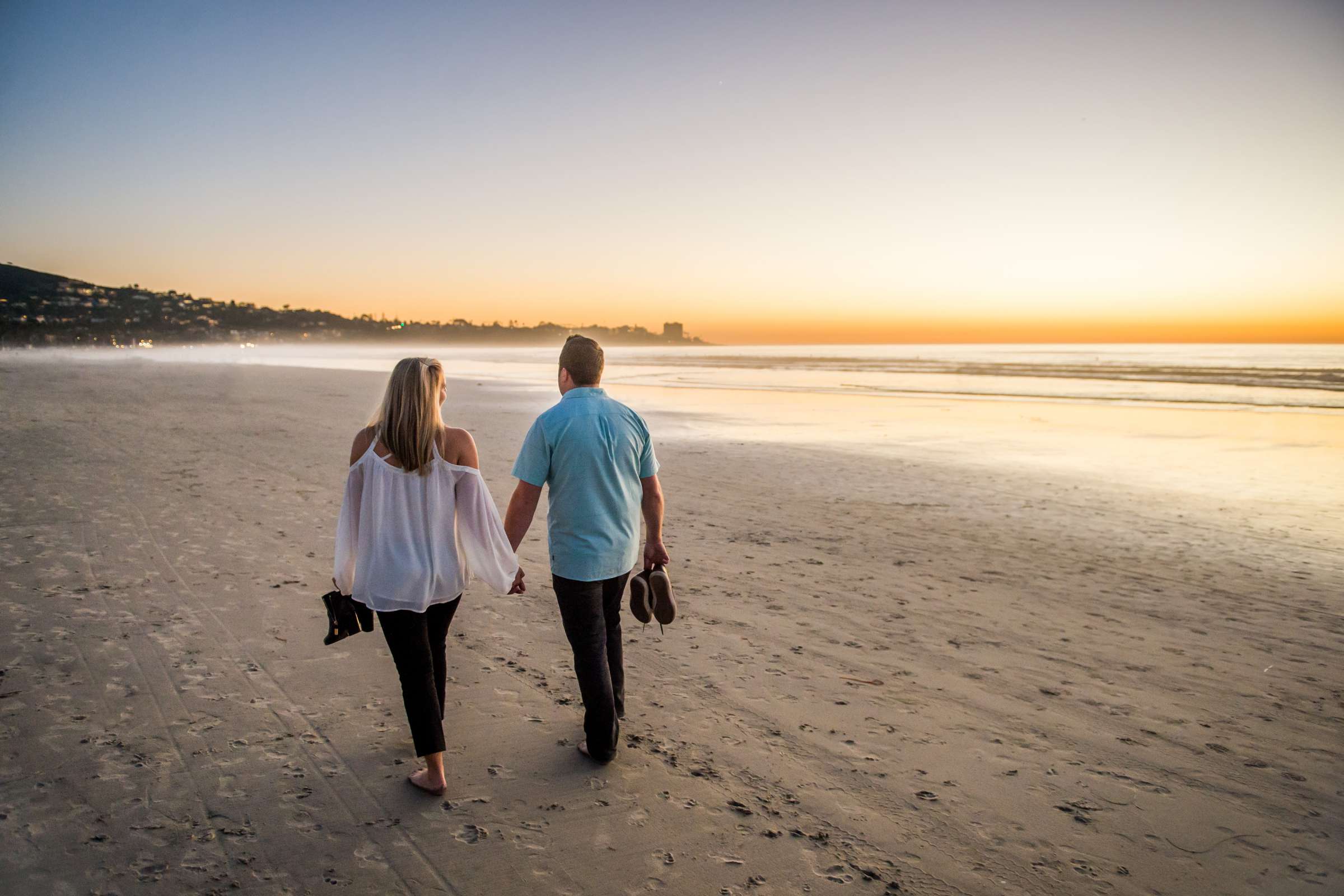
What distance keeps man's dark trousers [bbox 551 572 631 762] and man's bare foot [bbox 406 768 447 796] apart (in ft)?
2.28

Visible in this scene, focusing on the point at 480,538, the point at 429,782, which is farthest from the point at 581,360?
the point at 429,782

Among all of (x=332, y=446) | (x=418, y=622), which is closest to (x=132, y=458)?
(x=332, y=446)

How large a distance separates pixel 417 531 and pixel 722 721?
6.63ft

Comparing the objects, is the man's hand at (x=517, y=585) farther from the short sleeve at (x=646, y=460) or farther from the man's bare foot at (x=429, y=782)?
the man's bare foot at (x=429, y=782)

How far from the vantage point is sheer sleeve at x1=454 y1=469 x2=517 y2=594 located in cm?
320

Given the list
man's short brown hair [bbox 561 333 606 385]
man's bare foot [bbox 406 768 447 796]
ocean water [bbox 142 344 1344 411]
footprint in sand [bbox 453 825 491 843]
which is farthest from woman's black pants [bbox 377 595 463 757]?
ocean water [bbox 142 344 1344 411]

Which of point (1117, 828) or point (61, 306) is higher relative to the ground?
point (61, 306)

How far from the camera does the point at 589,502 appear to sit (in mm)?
3311

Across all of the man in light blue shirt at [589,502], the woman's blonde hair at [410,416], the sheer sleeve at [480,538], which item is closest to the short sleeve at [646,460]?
the man in light blue shirt at [589,502]

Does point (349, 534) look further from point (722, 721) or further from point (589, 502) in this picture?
point (722, 721)

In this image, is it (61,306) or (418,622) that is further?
(61,306)

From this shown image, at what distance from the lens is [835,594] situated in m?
6.07

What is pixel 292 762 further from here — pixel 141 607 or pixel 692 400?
pixel 692 400

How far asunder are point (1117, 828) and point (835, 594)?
2.98 m
